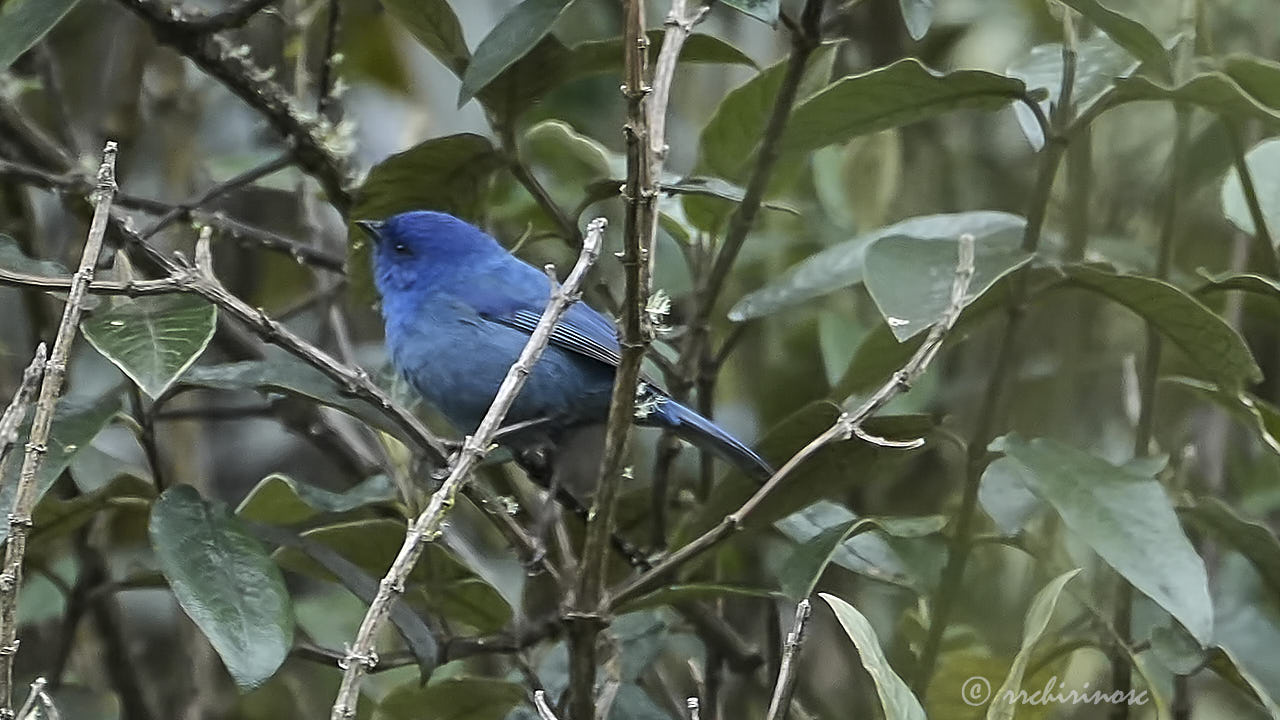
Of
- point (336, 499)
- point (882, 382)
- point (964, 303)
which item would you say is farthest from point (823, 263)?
point (336, 499)

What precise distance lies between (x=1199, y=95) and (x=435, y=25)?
1.27 metres

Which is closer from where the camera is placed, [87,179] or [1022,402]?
[87,179]

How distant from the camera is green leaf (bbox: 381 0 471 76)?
8.42 feet

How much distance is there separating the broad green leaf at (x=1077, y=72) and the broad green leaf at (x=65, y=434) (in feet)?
5.18

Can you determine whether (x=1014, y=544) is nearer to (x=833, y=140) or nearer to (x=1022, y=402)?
(x=833, y=140)

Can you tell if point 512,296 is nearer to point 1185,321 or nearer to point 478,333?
point 478,333

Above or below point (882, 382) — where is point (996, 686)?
below

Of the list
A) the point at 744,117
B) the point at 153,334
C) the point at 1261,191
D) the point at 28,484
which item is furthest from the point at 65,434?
the point at 1261,191

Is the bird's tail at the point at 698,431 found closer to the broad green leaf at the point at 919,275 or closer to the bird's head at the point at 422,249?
the broad green leaf at the point at 919,275

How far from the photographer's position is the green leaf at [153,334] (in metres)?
1.98

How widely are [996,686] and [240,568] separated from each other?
131 cm

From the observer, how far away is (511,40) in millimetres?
2359

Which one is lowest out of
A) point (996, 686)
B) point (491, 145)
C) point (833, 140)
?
point (996, 686)

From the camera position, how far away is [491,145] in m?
2.71
